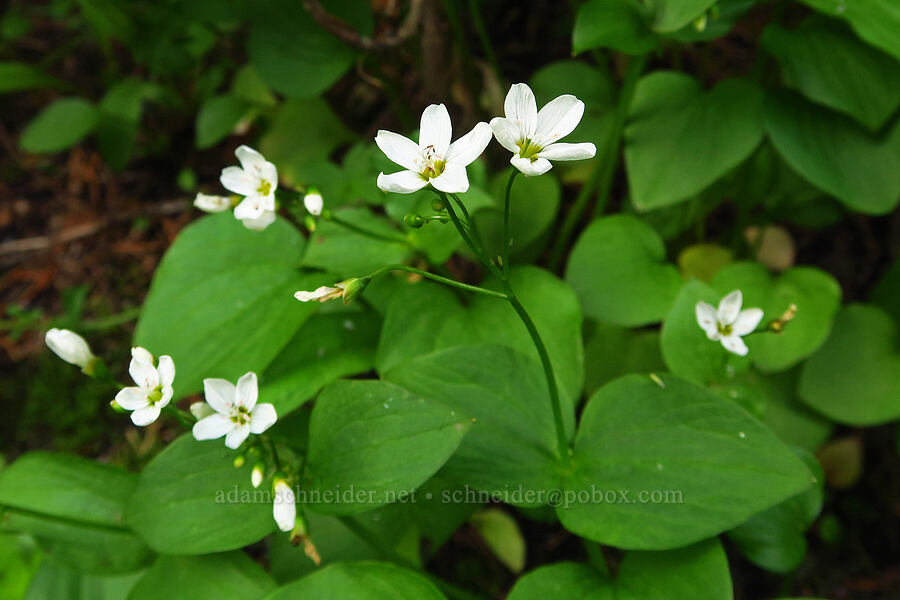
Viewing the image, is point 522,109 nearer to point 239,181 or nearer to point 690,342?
point 239,181

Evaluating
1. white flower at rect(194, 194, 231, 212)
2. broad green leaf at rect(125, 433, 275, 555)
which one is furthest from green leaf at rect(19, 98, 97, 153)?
broad green leaf at rect(125, 433, 275, 555)

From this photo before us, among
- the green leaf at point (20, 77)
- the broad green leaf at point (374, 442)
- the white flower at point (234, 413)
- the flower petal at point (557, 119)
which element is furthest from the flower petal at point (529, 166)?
the green leaf at point (20, 77)

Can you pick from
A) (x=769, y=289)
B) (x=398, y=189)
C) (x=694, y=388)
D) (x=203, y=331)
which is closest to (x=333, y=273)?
(x=203, y=331)

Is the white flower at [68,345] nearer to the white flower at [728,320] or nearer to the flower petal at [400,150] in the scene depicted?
the flower petal at [400,150]

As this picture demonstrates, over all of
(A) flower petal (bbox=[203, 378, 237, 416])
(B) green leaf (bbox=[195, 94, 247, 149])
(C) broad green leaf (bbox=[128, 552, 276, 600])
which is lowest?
(C) broad green leaf (bbox=[128, 552, 276, 600])

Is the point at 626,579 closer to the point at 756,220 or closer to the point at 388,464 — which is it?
the point at 388,464

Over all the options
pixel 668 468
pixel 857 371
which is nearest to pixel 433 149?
pixel 668 468

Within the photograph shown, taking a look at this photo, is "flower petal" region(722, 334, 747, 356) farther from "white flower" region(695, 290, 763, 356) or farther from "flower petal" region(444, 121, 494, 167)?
"flower petal" region(444, 121, 494, 167)
